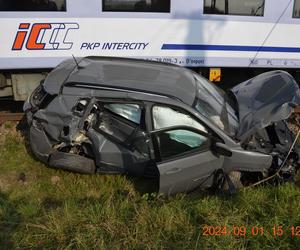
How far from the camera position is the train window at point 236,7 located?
302 inches

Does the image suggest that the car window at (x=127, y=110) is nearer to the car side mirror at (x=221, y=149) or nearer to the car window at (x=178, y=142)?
the car window at (x=178, y=142)

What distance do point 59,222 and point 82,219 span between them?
0.77 ft

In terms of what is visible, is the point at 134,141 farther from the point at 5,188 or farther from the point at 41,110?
the point at 5,188

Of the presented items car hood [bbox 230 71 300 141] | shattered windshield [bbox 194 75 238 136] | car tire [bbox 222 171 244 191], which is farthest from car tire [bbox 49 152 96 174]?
car hood [bbox 230 71 300 141]

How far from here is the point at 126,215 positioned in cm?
434

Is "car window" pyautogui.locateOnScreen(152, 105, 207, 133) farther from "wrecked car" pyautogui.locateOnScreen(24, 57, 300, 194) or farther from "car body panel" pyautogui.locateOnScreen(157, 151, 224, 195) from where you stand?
"car body panel" pyautogui.locateOnScreen(157, 151, 224, 195)

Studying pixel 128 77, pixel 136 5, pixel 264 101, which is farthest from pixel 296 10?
pixel 128 77

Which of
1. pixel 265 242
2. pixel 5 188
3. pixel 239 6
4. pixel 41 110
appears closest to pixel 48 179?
pixel 5 188

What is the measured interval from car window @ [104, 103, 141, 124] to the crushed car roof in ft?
0.71

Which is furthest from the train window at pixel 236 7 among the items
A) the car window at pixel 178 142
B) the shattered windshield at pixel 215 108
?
the car window at pixel 178 142

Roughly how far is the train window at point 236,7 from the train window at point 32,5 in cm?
267

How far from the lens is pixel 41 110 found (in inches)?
206

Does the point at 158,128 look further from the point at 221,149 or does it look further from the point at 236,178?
the point at 236,178

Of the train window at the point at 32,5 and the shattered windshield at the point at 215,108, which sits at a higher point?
the train window at the point at 32,5
